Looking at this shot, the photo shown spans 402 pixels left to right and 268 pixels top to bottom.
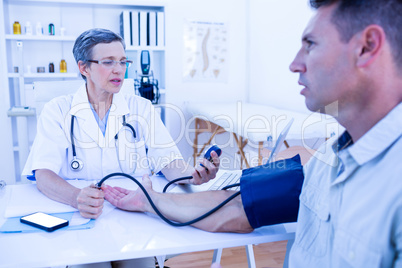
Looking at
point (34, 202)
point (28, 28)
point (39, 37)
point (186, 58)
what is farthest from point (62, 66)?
point (34, 202)

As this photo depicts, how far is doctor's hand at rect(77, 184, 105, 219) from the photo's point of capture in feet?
3.07

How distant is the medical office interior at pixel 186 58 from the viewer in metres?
2.95

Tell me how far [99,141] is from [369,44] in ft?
3.75

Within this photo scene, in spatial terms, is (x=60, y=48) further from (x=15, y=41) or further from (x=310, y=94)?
(x=310, y=94)

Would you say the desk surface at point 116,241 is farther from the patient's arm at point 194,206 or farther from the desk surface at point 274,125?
the desk surface at point 274,125

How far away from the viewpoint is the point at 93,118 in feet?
4.91

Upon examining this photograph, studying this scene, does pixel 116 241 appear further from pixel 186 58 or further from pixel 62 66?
pixel 186 58

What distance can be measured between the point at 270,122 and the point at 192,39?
1.73 m

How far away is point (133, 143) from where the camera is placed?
1.56 meters

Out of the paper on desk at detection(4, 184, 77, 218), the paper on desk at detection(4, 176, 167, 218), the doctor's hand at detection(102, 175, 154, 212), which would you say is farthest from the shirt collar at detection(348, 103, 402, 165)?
the paper on desk at detection(4, 184, 77, 218)

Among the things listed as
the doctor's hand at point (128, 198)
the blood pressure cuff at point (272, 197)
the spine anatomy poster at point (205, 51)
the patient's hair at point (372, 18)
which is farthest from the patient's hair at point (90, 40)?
the spine anatomy poster at point (205, 51)

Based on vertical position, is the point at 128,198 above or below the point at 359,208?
below

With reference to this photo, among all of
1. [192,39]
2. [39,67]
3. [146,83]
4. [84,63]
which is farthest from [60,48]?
[84,63]

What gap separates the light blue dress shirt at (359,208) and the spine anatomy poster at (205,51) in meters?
3.02
